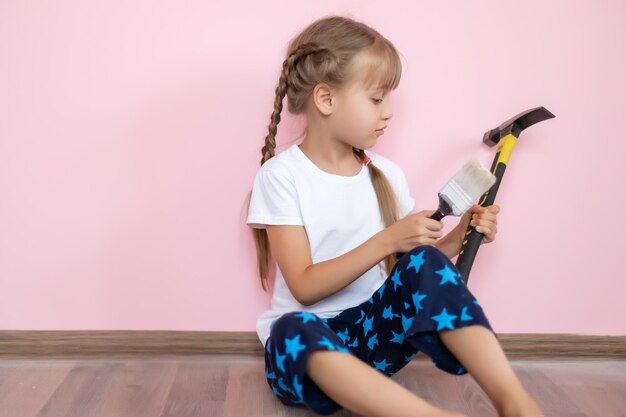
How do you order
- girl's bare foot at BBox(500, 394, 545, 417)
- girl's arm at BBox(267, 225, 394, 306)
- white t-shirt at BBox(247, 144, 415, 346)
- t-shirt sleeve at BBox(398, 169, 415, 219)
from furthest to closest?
t-shirt sleeve at BBox(398, 169, 415, 219)
white t-shirt at BBox(247, 144, 415, 346)
girl's arm at BBox(267, 225, 394, 306)
girl's bare foot at BBox(500, 394, 545, 417)

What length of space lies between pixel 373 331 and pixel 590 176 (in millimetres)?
615

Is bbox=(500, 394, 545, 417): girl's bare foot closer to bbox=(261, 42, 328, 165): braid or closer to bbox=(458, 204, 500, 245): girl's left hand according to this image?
bbox=(458, 204, 500, 245): girl's left hand

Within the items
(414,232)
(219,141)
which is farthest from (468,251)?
(219,141)

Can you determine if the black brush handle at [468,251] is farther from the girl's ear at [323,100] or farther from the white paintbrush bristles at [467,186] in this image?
the girl's ear at [323,100]

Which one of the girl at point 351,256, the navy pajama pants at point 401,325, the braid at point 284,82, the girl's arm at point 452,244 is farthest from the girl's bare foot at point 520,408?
the braid at point 284,82

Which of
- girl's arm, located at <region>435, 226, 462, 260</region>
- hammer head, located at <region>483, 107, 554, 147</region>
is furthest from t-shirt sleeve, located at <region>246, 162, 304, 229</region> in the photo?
hammer head, located at <region>483, 107, 554, 147</region>

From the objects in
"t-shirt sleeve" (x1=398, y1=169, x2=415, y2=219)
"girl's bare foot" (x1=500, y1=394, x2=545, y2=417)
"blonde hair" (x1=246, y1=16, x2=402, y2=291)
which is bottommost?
"girl's bare foot" (x1=500, y1=394, x2=545, y2=417)

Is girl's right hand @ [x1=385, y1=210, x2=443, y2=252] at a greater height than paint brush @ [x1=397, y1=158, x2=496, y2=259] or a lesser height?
lesser

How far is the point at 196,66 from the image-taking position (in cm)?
135

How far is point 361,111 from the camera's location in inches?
46.2

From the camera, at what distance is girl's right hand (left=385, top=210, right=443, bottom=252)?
1.07m

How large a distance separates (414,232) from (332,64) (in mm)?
320

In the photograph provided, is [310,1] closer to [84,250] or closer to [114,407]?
[84,250]

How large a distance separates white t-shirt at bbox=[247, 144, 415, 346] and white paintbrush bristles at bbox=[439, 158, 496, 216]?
248 mm
